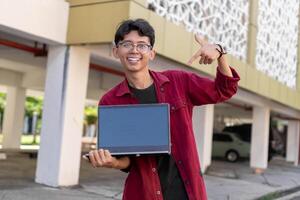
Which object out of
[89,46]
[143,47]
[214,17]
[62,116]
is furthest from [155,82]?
[214,17]

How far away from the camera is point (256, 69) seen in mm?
14812

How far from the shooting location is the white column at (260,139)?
1897 centimetres

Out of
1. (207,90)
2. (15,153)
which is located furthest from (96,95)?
(207,90)

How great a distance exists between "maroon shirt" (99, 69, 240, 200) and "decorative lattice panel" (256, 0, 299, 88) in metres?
13.3

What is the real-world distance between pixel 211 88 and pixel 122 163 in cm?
64

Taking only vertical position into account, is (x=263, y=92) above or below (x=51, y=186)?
above

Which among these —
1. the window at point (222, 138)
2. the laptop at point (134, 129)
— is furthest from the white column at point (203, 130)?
the laptop at point (134, 129)

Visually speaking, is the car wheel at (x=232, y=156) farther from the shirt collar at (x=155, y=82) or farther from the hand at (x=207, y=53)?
the hand at (x=207, y=53)

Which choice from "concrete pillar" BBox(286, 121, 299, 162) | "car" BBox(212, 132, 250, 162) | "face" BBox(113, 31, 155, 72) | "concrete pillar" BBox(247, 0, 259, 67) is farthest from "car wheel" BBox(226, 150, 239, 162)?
"face" BBox(113, 31, 155, 72)

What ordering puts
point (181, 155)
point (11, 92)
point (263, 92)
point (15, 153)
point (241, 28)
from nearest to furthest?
point (181, 155) → point (241, 28) → point (263, 92) → point (15, 153) → point (11, 92)

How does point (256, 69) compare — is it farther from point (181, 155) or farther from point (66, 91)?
point (181, 155)

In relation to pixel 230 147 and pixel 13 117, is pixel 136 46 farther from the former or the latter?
pixel 230 147

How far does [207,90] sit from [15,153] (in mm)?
15059

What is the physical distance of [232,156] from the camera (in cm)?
2338
